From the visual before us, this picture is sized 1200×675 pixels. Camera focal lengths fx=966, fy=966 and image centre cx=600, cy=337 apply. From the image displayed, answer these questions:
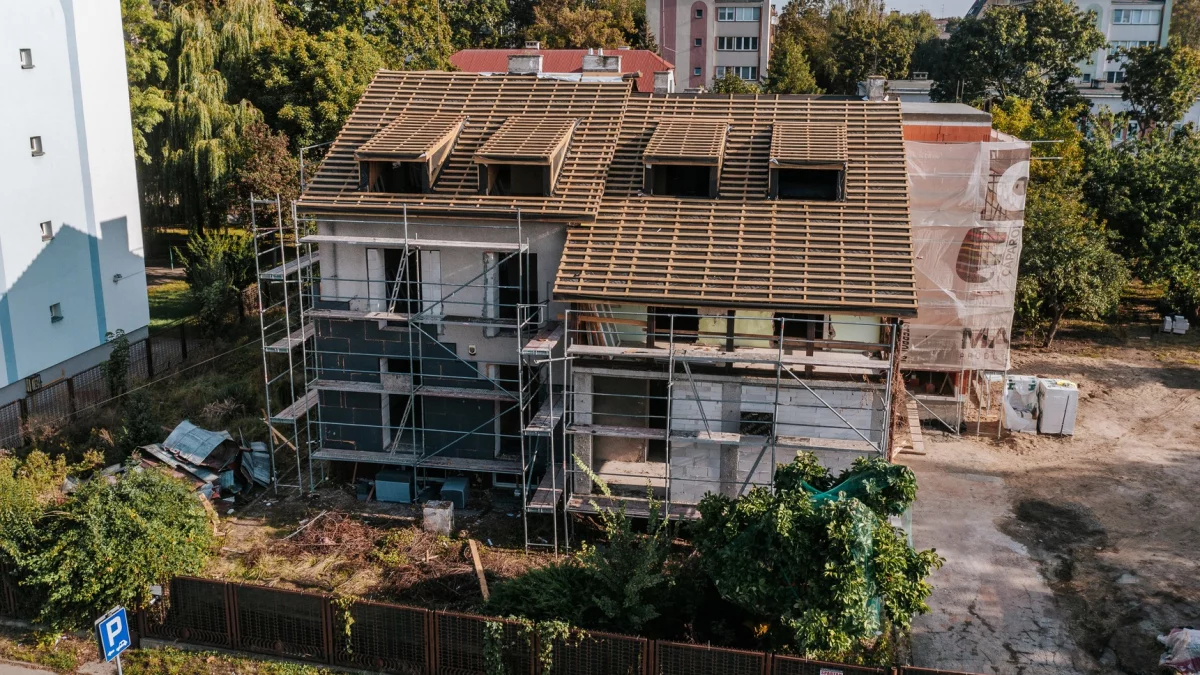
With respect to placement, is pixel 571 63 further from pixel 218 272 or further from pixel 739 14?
pixel 218 272

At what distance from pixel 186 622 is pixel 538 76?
15.9 m

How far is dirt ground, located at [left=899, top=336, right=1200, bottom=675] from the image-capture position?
17.7m

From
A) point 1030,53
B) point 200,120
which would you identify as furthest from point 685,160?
point 1030,53

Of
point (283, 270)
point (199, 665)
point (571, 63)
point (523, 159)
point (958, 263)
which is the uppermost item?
point (571, 63)

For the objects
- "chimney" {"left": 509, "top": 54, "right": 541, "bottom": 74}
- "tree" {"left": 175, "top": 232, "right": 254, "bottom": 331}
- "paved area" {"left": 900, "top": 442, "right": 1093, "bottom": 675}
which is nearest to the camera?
"paved area" {"left": 900, "top": 442, "right": 1093, "bottom": 675}

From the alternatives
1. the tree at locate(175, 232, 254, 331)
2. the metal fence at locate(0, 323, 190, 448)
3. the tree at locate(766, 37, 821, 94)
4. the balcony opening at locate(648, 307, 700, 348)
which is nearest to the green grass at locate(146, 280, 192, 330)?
the metal fence at locate(0, 323, 190, 448)

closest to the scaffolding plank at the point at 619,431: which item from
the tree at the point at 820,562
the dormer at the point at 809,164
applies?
the tree at the point at 820,562

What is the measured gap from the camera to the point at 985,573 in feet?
65.8

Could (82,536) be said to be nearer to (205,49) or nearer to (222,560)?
(222,560)

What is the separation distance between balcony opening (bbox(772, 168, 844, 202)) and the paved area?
769cm

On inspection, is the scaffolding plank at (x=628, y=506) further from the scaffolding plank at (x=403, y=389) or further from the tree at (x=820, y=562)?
the tree at (x=820, y=562)

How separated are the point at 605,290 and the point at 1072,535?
11.9 meters

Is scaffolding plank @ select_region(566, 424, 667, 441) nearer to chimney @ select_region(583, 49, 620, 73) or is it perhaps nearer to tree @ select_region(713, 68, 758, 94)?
chimney @ select_region(583, 49, 620, 73)

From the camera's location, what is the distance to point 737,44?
71250mm
